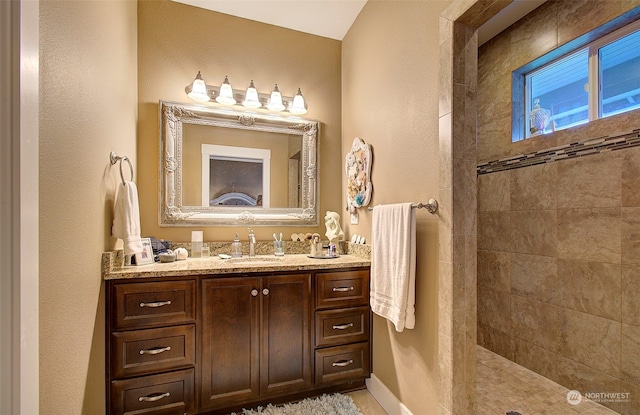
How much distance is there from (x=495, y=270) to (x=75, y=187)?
295cm

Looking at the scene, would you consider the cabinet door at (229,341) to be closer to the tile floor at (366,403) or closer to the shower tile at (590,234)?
the tile floor at (366,403)

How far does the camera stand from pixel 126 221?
5.13 ft

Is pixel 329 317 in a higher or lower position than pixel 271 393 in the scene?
higher

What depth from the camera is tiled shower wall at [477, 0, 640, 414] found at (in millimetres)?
1768

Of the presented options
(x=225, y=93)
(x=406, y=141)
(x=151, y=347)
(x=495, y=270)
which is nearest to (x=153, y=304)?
(x=151, y=347)

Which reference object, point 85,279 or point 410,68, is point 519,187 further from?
point 85,279

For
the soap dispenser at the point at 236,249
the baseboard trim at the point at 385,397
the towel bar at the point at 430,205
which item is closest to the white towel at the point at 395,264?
the towel bar at the point at 430,205

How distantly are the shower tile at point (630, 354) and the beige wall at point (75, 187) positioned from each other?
276cm

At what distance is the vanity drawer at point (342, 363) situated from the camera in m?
1.92

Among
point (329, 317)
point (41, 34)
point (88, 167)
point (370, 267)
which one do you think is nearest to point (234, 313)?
point (329, 317)

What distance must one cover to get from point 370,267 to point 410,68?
50.3 inches

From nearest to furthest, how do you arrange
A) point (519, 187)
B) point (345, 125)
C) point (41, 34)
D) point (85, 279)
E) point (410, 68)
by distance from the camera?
point (41, 34) < point (85, 279) < point (410, 68) < point (519, 187) < point (345, 125)

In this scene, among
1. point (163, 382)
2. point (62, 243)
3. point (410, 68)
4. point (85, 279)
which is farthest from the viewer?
point (410, 68)

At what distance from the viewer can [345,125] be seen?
2617 millimetres
